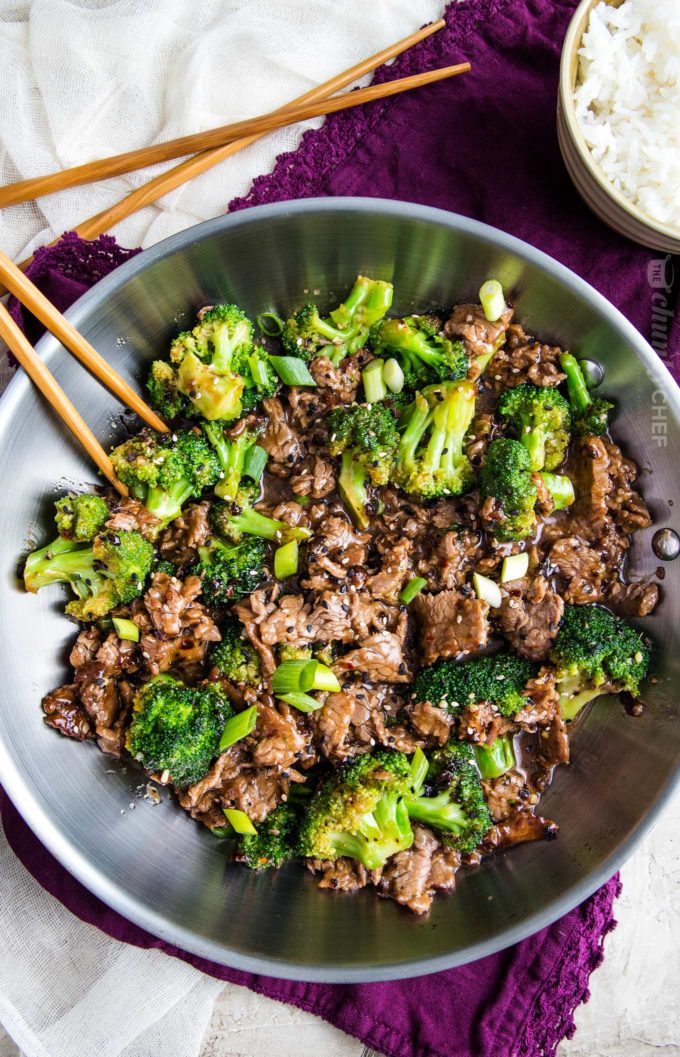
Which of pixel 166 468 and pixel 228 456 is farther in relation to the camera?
pixel 228 456

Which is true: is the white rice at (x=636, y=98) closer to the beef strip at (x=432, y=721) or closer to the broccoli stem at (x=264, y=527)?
the broccoli stem at (x=264, y=527)

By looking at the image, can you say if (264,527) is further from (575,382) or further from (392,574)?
(575,382)

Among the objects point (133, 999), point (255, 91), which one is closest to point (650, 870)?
point (133, 999)

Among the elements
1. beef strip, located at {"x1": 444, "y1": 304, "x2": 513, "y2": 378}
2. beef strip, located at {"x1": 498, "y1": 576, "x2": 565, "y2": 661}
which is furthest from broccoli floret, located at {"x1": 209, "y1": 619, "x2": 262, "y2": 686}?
beef strip, located at {"x1": 444, "y1": 304, "x2": 513, "y2": 378}

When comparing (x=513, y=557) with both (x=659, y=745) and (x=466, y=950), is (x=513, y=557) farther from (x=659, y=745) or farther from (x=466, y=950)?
(x=466, y=950)

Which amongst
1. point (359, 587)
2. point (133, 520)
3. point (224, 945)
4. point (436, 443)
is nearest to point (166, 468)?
point (133, 520)

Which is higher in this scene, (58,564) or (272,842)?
(58,564)

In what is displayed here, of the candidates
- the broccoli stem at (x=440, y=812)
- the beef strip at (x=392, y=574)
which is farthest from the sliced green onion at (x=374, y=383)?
the broccoli stem at (x=440, y=812)
